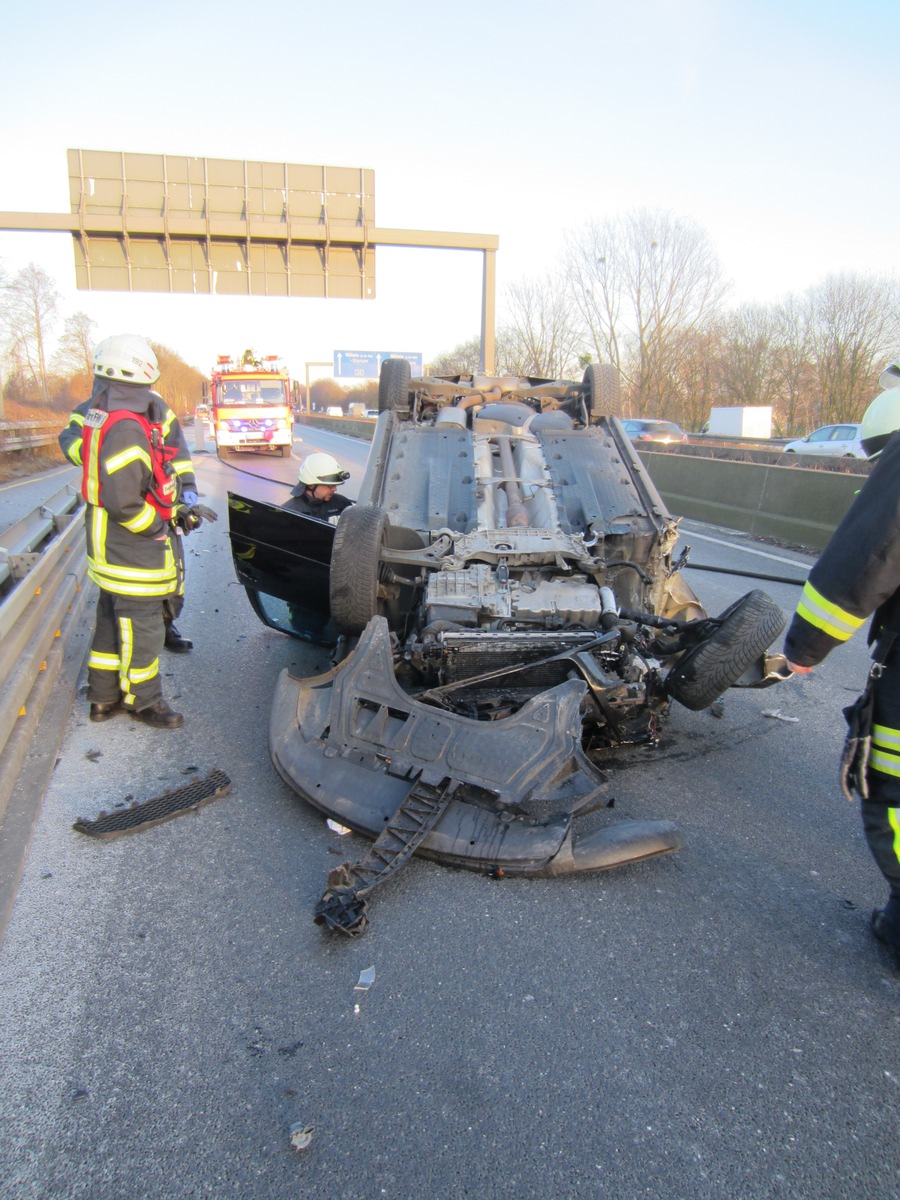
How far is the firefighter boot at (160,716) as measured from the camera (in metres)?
4.23

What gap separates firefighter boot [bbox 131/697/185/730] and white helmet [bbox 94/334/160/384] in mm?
1750

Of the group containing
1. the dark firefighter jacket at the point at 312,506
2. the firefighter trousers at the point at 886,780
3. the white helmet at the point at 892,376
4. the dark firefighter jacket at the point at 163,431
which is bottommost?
the firefighter trousers at the point at 886,780

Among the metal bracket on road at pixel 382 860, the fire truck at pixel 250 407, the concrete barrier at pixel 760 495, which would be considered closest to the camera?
the metal bracket on road at pixel 382 860

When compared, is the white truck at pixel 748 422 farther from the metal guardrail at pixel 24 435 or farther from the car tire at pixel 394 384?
the car tire at pixel 394 384

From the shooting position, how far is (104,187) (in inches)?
565

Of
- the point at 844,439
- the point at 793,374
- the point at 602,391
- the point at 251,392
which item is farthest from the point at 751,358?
the point at 602,391

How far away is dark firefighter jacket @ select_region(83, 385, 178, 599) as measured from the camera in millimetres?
3971

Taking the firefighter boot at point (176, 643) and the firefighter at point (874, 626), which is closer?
the firefighter at point (874, 626)

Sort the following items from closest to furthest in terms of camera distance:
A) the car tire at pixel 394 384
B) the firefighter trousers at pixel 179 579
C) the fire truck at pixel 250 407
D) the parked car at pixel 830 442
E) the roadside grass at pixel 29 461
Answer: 1. the firefighter trousers at pixel 179 579
2. the car tire at pixel 394 384
3. the roadside grass at pixel 29 461
4. the parked car at pixel 830 442
5. the fire truck at pixel 250 407

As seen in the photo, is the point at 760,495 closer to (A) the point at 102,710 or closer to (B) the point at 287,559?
(B) the point at 287,559

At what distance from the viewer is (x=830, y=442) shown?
2347 cm

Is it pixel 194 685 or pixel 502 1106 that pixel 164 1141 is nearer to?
pixel 502 1106

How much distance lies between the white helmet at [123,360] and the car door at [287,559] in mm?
926

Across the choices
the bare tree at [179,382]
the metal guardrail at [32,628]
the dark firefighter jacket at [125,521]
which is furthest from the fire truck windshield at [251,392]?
the bare tree at [179,382]
